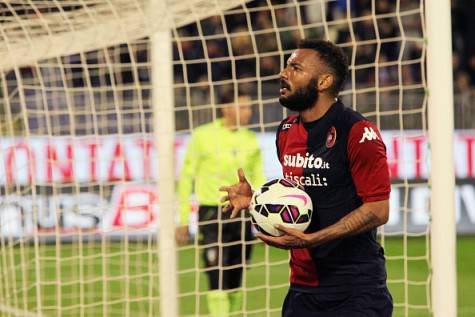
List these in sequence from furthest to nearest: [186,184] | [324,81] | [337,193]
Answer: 1. [186,184]
2. [324,81]
3. [337,193]

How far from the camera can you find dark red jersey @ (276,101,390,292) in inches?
175

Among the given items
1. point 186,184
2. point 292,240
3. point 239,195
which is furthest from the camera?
point 186,184

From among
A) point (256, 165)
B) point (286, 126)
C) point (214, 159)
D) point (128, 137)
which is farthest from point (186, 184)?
point (286, 126)

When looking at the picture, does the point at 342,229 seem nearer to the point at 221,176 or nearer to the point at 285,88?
the point at 285,88

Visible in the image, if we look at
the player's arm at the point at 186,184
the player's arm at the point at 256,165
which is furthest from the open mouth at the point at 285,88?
the player's arm at the point at 186,184

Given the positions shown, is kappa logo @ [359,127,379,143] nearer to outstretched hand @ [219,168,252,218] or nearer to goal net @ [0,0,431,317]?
outstretched hand @ [219,168,252,218]

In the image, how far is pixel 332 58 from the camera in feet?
15.3

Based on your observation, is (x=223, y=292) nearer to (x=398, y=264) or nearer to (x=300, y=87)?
(x=300, y=87)

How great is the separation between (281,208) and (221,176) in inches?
135

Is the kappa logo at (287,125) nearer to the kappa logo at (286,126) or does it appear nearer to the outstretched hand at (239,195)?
the kappa logo at (286,126)

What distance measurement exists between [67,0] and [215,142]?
1.79 m

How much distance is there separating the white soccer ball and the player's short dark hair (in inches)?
20.4

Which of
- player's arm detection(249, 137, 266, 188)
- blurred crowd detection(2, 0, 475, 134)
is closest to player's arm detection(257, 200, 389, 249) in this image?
player's arm detection(249, 137, 266, 188)

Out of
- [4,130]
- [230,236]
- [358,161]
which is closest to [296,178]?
[358,161]
